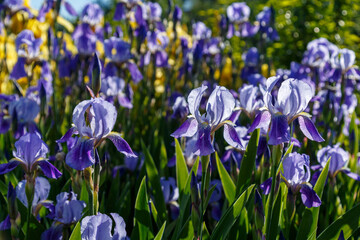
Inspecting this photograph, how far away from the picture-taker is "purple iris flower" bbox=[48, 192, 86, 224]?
1.80 meters

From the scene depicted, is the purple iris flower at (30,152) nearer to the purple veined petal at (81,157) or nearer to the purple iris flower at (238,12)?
the purple veined petal at (81,157)

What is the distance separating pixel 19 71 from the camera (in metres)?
3.29

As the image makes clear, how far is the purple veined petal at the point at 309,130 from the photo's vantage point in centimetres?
151

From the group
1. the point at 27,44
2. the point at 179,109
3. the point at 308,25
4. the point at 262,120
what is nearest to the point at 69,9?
the point at 27,44

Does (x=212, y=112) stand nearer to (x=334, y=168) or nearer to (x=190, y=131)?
(x=190, y=131)

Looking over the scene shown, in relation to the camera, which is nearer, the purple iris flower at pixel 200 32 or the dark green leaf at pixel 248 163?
the dark green leaf at pixel 248 163

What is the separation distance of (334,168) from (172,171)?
115cm

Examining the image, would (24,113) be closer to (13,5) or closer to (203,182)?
(203,182)

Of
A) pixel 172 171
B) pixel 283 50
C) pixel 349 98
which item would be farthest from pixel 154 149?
pixel 283 50

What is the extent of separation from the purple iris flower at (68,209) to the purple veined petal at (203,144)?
0.65m

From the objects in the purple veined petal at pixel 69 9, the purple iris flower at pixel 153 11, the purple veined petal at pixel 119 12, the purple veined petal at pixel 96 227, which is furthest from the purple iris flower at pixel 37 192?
the purple iris flower at pixel 153 11

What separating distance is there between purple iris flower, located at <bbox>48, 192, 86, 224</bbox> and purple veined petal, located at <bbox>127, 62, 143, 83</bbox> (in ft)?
5.86

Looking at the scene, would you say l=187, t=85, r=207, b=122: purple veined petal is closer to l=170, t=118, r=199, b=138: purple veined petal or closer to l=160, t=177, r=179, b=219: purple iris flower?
l=170, t=118, r=199, b=138: purple veined petal

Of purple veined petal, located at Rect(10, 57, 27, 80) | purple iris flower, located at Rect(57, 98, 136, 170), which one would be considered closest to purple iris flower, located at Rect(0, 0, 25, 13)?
purple veined petal, located at Rect(10, 57, 27, 80)
